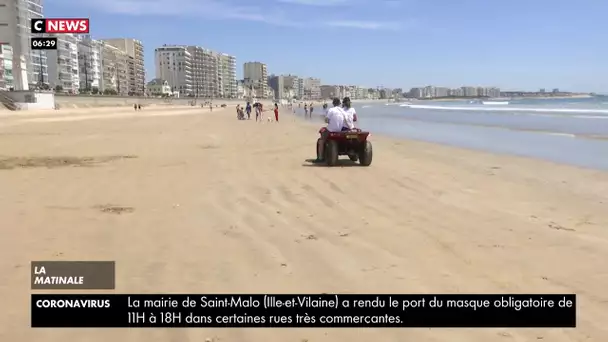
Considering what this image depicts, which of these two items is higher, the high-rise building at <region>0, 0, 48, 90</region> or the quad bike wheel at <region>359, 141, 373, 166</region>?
the high-rise building at <region>0, 0, 48, 90</region>

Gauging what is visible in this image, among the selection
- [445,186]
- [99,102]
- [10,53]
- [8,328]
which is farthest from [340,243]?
[10,53]

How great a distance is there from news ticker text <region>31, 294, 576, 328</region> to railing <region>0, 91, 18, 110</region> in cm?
6058

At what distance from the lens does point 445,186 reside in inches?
331

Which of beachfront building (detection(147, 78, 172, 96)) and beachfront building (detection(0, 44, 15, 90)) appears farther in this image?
beachfront building (detection(147, 78, 172, 96))

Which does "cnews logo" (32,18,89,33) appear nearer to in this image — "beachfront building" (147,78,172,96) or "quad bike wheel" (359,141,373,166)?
"quad bike wheel" (359,141,373,166)

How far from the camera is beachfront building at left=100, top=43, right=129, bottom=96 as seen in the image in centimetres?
15738

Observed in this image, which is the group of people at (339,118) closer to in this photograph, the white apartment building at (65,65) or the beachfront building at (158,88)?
the white apartment building at (65,65)

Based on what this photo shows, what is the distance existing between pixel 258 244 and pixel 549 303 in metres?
2.62

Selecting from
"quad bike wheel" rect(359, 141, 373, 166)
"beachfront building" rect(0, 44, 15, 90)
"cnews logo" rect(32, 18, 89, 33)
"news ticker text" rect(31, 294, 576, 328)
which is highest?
"beachfront building" rect(0, 44, 15, 90)

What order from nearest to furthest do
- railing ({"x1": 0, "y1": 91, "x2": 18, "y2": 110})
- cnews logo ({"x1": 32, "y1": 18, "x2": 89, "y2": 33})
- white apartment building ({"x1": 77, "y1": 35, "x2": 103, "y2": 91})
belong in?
cnews logo ({"x1": 32, "y1": 18, "x2": 89, "y2": 33}), railing ({"x1": 0, "y1": 91, "x2": 18, "y2": 110}), white apartment building ({"x1": 77, "y1": 35, "x2": 103, "y2": 91})

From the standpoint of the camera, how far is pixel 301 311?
3.34 m

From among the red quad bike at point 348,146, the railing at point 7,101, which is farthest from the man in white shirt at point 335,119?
the railing at point 7,101

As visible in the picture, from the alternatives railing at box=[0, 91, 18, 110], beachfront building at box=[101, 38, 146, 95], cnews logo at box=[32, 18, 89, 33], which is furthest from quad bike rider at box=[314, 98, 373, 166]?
beachfront building at box=[101, 38, 146, 95]

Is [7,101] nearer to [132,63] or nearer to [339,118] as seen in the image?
[339,118]
